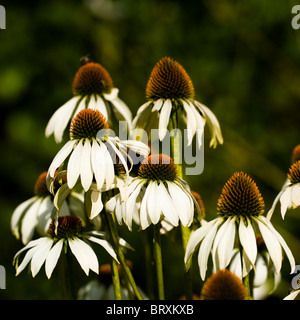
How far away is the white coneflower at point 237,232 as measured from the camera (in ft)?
2.63

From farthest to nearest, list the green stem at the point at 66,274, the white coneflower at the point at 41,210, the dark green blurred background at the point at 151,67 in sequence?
the dark green blurred background at the point at 151,67 → the white coneflower at the point at 41,210 → the green stem at the point at 66,274

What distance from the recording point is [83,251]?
90 centimetres

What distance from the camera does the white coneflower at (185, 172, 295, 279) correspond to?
31.6 inches

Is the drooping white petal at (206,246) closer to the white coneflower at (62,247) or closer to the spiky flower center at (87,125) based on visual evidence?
the white coneflower at (62,247)

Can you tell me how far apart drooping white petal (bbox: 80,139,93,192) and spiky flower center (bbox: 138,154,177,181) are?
0.12m

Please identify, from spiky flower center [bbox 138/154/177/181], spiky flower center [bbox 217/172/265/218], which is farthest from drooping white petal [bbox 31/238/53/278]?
spiky flower center [bbox 217/172/265/218]

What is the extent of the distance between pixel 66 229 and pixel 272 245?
0.39 m

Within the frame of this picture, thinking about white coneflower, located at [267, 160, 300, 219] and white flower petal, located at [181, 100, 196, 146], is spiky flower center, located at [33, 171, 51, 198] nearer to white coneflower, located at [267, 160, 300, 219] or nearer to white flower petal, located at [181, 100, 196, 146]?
white flower petal, located at [181, 100, 196, 146]

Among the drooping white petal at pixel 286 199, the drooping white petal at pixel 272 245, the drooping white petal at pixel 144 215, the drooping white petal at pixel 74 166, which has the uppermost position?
the drooping white petal at pixel 74 166

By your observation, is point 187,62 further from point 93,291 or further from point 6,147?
point 93,291

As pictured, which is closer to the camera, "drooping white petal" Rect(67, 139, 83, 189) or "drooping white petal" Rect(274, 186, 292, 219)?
"drooping white petal" Rect(67, 139, 83, 189)

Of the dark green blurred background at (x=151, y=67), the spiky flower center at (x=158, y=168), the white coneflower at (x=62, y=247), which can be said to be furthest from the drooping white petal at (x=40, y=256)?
the dark green blurred background at (x=151, y=67)

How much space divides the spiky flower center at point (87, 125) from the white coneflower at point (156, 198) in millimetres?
117

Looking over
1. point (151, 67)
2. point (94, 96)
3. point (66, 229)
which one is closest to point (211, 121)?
point (94, 96)
